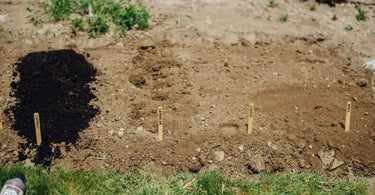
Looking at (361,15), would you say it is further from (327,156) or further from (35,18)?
(35,18)

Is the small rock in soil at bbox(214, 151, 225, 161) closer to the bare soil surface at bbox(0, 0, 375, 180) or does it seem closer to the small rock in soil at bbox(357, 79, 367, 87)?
the bare soil surface at bbox(0, 0, 375, 180)

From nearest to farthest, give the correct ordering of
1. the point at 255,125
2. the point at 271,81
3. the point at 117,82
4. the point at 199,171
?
1. the point at 199,171
2. the point at 255,125
3. the point at 117,82
4. the point at 271,81

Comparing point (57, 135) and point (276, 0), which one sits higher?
point (276, 0)

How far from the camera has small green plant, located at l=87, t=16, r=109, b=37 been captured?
5.52 m

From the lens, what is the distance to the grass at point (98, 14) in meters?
5.57

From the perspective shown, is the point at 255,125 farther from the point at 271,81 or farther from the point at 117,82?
the point at 117,82

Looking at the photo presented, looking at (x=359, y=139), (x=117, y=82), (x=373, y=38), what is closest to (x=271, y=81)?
(x=359, y=139)

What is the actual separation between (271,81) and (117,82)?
2.33 meters

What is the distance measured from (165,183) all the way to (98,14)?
343 cm

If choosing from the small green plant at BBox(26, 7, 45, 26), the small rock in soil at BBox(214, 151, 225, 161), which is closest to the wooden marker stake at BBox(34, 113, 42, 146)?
the small rock in soil at BBox(214, 151, 225, 161)

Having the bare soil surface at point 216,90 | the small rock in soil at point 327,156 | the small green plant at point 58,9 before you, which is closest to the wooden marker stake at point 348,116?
the bare soil surface at point 216,90

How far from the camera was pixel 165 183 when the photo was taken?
3.73m

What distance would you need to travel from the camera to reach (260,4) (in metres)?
6.83

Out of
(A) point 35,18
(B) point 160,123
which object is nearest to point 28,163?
(B) point 160,123
